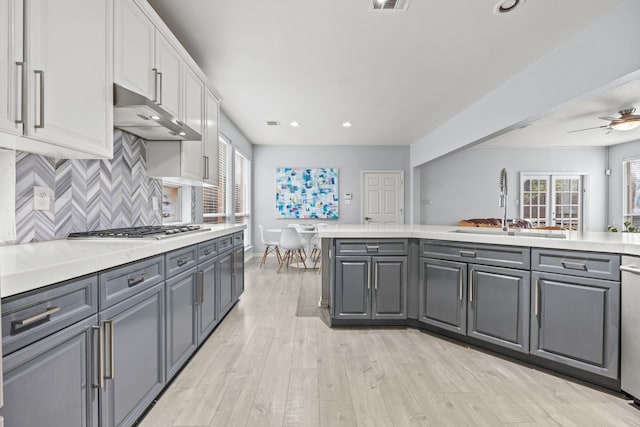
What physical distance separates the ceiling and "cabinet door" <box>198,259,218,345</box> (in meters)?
1.94

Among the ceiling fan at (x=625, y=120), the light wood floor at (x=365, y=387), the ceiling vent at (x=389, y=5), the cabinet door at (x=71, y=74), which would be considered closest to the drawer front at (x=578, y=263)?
the light wood floor at (x=365, y=387)

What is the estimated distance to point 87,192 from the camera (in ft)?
6.62

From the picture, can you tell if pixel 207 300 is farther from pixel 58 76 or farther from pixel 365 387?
pixel 58 76

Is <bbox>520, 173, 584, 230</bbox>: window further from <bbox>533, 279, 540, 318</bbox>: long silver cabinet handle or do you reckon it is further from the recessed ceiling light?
<bbox>533, 279, 540, 318</bbox>: long silver cabinet handle

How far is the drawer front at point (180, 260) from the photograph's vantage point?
1.80 m

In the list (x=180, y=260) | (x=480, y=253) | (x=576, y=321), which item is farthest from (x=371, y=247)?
(x=180, y=260)

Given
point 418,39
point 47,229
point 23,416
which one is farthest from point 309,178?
point 23,416

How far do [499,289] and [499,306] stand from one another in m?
0.12

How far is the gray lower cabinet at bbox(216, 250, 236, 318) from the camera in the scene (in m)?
2.77

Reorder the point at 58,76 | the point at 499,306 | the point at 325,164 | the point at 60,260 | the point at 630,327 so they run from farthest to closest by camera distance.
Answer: the point at 325,164 → the point at 499,306 → the point at 630,327 → the point at 58,76 → the point at 60,260

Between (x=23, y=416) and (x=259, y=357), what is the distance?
153 cm

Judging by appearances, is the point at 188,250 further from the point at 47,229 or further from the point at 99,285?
the point at 99,285

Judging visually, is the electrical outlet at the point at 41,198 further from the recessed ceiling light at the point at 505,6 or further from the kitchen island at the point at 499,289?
the recessed ceiling light at the point at 505,6

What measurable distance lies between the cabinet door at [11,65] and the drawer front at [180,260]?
2.93 ft
